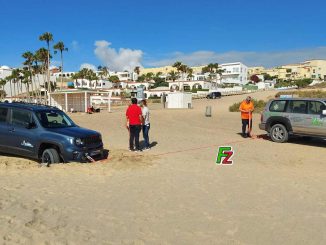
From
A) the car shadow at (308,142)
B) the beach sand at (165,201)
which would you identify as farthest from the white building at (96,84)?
the beach sand at (165,201)

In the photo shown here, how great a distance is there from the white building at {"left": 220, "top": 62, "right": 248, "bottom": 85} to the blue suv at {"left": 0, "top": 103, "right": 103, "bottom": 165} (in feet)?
455

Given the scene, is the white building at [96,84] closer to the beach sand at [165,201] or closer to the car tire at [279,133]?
the car tire at [279,133]

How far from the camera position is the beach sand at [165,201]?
484 centimetres

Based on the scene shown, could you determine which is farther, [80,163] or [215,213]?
[80,163]

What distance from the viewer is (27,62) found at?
82.8m

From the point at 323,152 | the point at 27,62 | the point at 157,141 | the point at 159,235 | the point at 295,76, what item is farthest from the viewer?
the point at 295,76

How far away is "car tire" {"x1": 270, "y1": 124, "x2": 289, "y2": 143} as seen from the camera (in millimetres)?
14120

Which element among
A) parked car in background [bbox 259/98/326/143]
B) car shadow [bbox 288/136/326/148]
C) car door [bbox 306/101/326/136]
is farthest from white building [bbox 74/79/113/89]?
car door [bbox 306/101/326/136]

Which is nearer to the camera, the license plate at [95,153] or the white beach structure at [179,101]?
the license plate at [95,153]

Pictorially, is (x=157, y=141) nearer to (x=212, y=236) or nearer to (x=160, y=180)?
(x=160, y=180)

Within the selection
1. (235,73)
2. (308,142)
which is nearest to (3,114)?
(308,142)

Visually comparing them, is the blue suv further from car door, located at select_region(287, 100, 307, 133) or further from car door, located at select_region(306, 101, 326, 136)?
car door, located at select_region(306, 101, 326, 136)

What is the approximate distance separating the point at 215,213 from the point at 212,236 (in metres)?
0.97

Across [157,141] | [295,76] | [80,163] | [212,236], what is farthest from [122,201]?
[295,76]
